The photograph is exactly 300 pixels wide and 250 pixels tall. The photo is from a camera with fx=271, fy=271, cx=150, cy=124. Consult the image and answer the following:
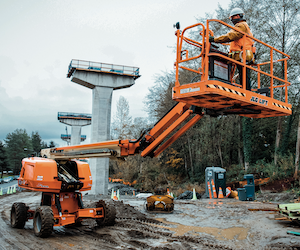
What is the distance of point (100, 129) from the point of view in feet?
72.5

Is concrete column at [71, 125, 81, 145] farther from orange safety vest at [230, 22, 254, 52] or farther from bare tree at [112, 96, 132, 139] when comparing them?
orange safety vest at [230, 22, 254, 52]

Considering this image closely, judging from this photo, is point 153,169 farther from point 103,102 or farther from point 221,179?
point 221,179

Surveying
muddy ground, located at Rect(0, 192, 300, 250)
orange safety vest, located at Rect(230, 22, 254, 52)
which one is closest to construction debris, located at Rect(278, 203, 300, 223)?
muddy ground, located at Rect(0, 192, 300, 250)

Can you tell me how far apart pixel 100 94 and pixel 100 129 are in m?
2.94

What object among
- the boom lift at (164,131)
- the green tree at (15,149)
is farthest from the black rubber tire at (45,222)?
the green tree at (15,149)

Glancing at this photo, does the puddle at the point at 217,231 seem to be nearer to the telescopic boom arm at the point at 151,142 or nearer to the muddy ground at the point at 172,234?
the muddy ground at the point at 172,234

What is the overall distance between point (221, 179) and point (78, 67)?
1422 cm

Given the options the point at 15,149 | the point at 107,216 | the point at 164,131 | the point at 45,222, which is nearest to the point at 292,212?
the point at 164,131

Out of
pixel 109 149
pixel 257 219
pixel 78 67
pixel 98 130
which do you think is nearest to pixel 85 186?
pixel 109 149

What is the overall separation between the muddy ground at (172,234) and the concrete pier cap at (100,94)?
11.8m

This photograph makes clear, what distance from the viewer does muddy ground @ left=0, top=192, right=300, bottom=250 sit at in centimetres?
635

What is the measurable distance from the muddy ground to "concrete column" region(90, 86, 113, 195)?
38.8 feet

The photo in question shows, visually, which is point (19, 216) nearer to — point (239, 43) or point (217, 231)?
point (217, 231)

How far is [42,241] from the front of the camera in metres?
7.25
